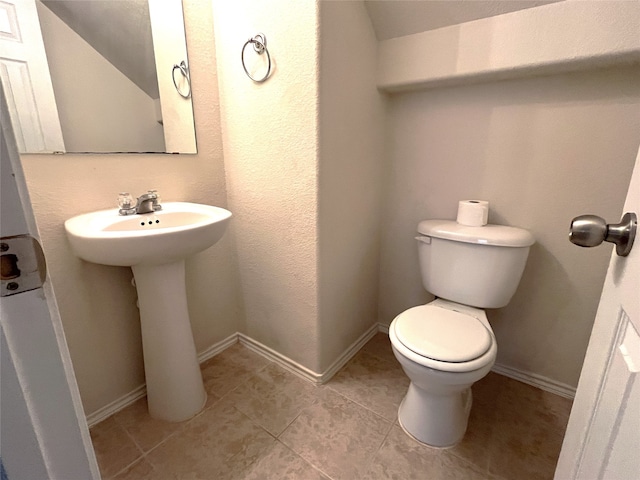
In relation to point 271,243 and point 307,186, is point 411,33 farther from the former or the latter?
point 271,243

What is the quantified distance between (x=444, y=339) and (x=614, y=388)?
0.62m

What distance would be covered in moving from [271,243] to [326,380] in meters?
0.71

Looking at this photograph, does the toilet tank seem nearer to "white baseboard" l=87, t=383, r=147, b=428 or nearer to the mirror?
the mirror

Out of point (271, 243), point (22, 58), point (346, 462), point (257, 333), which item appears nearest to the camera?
point (22, 58)

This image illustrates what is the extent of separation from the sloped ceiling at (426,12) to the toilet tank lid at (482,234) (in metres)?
0.81

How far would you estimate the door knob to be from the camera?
17.9 inches

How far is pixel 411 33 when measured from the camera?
1342 mm

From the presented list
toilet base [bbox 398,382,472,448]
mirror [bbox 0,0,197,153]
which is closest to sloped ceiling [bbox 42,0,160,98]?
mirror [bbox 0,0,197,153]

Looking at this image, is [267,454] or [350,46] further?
[350,46]

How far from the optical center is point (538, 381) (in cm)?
144

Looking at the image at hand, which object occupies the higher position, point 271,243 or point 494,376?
point 271,243

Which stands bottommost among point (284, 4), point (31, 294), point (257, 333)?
point (257, 333)

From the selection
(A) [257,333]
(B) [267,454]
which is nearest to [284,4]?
(A) [257,333]

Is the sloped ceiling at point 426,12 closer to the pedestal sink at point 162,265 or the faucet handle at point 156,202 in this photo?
the pedestal sink at point 162,265
